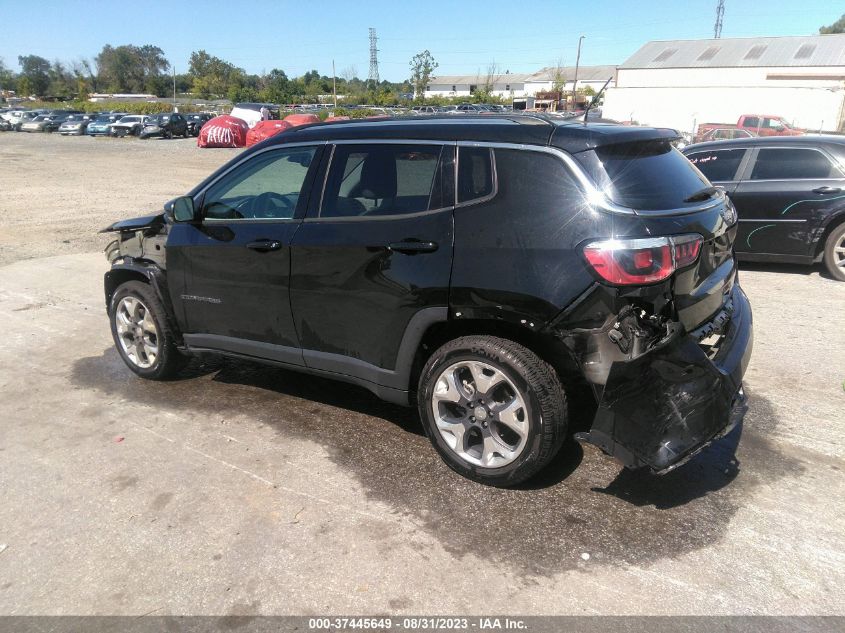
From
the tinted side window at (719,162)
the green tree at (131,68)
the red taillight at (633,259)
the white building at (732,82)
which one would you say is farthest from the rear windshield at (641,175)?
the green tree at (131,68)

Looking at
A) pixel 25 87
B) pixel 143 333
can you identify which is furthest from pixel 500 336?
pixel 25 87

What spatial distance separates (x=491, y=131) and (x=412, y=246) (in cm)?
74

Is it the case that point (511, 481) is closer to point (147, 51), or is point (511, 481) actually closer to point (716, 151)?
point (716, 151)

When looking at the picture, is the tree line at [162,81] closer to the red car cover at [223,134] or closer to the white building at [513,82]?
the white building at [513,82]

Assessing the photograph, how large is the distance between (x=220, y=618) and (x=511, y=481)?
1.53 m

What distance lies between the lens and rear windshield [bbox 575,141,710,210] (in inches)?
122

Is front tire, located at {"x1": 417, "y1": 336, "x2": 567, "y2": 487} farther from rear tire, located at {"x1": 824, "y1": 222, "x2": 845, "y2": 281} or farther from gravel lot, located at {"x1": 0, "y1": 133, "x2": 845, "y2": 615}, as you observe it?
rear tire, located at {"x1": 824, "y1": 222, "x2": 845, "y2": 281}

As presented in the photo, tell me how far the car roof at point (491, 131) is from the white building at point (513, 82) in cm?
10185

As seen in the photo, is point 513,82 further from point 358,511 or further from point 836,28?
point 358,511

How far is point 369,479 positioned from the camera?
11.7ft

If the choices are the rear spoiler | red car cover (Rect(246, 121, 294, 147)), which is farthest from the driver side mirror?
red car cover (Rect(246, 121, 294, 147))

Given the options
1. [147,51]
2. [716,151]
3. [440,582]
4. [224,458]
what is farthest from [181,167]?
[147,51]

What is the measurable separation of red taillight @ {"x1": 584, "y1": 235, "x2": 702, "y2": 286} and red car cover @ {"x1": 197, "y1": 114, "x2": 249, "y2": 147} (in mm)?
33649

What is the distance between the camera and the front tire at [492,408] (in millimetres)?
3154
